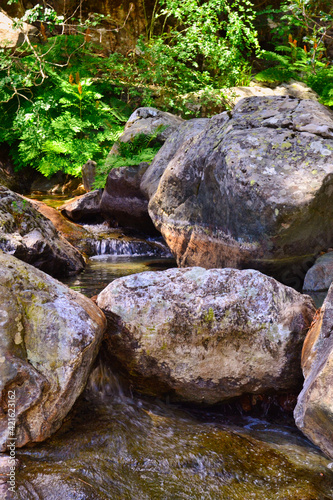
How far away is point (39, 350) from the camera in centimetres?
262

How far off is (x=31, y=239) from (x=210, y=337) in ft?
9.73

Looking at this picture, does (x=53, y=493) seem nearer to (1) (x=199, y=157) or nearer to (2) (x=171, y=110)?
(1) (x=199, y=157)

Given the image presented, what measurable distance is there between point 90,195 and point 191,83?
15.3 ft

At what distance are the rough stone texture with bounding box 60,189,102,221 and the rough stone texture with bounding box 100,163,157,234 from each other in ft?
0.94

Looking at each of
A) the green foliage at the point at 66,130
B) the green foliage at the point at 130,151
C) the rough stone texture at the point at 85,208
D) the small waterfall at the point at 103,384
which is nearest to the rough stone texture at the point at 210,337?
the small waterfall at the point at 103,384

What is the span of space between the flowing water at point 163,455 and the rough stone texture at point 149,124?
6245 millimetres

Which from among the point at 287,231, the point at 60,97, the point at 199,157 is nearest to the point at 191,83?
the point at 60,97

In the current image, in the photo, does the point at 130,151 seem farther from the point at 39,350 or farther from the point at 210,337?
the point at 39,350

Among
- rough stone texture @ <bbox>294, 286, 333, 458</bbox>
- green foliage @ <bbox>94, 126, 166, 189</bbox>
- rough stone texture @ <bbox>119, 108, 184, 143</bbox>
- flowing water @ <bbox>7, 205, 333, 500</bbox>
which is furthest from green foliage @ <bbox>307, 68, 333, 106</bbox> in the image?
flowing water @ <bbox>7, 205, 333, 500</bbox>

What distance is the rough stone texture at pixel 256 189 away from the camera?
4.35 m

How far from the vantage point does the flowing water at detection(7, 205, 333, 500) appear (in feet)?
7.64

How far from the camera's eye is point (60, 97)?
11.4 m

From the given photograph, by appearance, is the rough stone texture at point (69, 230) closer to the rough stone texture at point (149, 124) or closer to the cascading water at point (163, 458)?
the rough stone texture at point (149, 124)

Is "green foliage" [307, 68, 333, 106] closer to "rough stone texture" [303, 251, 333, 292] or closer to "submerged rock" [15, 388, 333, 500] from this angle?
"rough stone texture" [303, 251, 333, 292]
